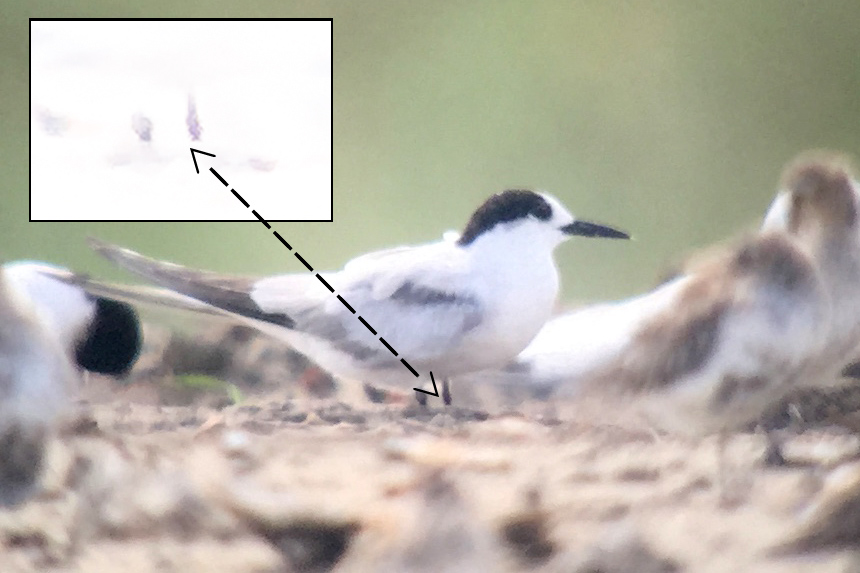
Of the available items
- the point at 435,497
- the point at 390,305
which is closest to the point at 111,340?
the point at 390,305

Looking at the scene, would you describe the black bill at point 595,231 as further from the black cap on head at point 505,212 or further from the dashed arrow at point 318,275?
the dashed arrow at point 318,275

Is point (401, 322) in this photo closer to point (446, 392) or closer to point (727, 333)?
point (446, 392)

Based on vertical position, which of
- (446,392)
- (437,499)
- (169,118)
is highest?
(169,118)

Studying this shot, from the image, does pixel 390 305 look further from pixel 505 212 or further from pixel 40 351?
pixel 40 351

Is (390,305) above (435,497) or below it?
above

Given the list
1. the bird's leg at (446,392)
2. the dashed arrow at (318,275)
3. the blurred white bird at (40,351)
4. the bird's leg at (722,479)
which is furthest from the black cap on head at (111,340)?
the bird's leg at (722,479)

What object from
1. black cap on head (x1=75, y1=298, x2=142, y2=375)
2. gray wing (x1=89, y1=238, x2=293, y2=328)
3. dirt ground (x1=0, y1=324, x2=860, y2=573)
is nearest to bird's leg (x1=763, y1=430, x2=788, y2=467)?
dirt ground (x1=0, y1=324, x2=860, y2=573)

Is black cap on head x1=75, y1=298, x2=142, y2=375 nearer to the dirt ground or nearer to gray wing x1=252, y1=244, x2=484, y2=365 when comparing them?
the dirt ground
